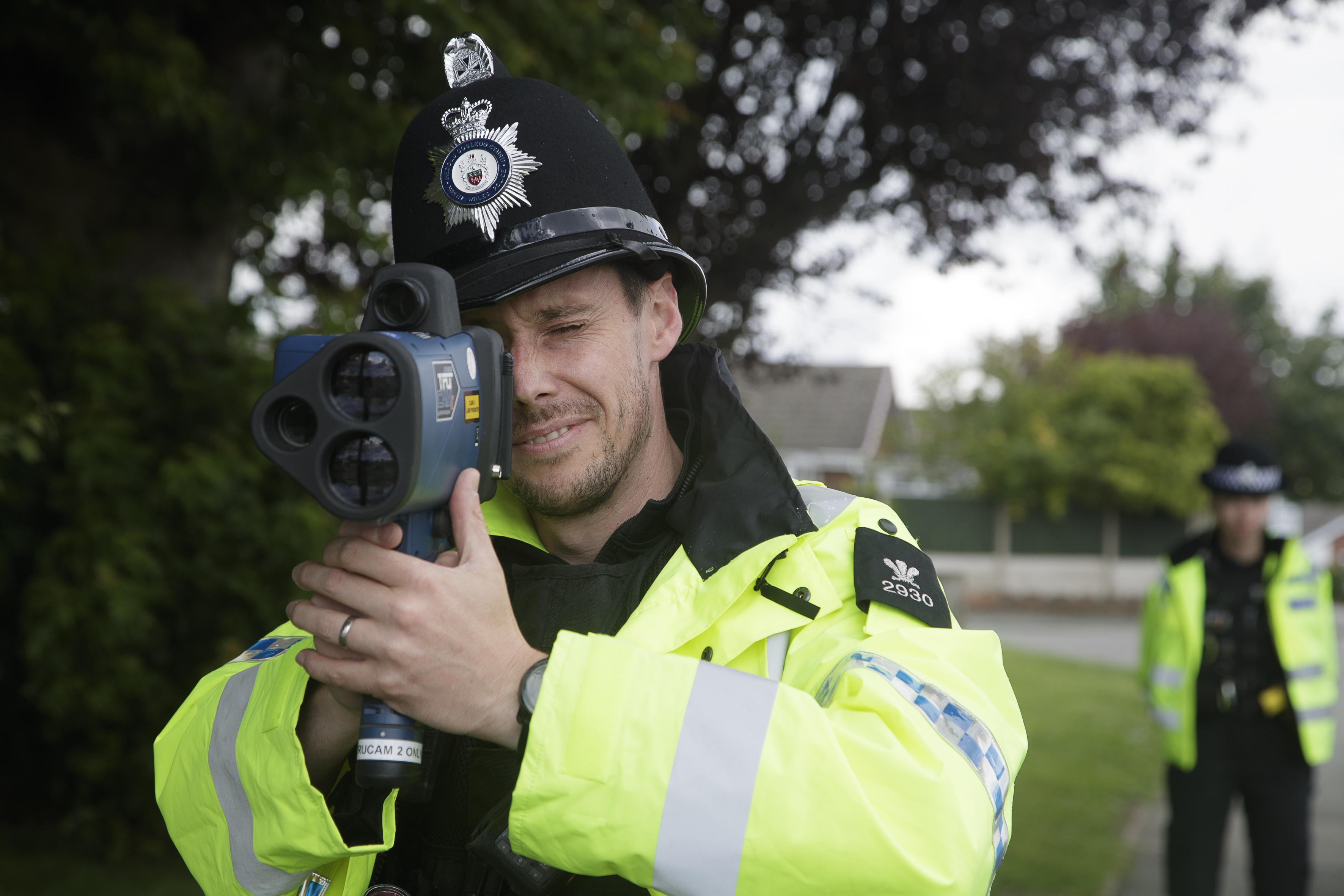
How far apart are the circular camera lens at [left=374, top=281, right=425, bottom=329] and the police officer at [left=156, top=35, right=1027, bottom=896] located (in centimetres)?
21

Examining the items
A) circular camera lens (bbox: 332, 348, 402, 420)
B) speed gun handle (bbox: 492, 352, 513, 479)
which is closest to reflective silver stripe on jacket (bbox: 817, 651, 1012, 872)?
speed gun handle (bbox: 492, 352, 513, 479)

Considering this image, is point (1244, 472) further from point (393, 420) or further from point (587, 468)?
point (393, 420)

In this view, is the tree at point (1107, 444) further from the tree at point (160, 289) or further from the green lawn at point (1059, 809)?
the tree at point (160, 289)

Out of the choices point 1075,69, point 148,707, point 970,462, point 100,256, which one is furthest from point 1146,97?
point 970,462

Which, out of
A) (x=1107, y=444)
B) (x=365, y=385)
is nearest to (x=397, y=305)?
(x=365, y=385)

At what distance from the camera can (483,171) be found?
4.95 ft

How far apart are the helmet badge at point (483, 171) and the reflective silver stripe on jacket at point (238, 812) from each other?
0.76 metres

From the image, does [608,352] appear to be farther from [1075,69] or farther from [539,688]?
[1075,69]

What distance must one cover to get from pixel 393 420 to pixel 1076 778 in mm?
7157

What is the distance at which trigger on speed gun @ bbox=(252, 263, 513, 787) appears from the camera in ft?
3.67

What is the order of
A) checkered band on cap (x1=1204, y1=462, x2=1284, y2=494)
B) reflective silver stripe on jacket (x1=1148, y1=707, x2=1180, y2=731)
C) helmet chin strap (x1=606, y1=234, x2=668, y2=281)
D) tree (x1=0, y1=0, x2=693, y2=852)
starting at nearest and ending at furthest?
helmet chin strap (x1=606, y1=234, x2=668, y2=281) → tree (x1=0, y1=0, x2=693, y2=852) → reflective silver stripe on jacket (x1=1148, y1=707, x2=1180, y2=731) → checkered band on cap (x1=1204, y1=462, x2=1284, y2=494)

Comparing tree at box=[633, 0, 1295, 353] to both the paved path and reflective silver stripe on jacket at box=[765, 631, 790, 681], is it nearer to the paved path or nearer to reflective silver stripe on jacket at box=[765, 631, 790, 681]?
the paved path

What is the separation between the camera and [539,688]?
1.15 meters

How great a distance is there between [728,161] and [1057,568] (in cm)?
1610
